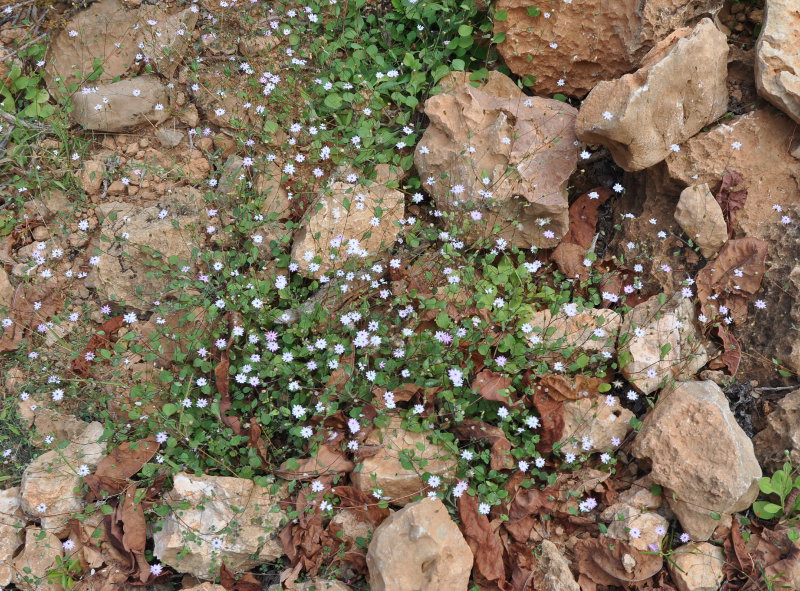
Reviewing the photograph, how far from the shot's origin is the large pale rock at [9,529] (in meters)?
3.78

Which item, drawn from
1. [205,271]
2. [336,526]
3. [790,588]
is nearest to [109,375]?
[205,271]

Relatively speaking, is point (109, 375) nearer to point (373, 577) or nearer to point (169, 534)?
point (169, 534)

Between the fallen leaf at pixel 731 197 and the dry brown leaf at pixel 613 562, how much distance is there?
2.16 metres

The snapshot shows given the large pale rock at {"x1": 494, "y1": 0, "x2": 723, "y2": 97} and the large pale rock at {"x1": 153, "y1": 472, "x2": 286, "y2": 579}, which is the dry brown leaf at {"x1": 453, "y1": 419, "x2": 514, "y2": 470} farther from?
the large pale rock at {"x1": 494, "y1": 0, "x2": 723, "y2": 97}

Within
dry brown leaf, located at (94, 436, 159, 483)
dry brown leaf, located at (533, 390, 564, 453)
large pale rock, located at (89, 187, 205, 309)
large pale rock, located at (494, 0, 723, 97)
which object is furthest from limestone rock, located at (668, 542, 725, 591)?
large pale rock, located at (89, 187, 205, 309)

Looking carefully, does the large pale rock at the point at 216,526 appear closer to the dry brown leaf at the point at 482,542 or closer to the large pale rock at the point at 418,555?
the large pale rock at the point at 418,555

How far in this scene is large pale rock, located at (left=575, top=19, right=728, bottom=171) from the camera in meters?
→ 4.21

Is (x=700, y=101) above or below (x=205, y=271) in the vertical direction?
above

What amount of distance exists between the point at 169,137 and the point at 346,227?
1.73 metres

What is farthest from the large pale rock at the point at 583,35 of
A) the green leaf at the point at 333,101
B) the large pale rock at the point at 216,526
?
the large pale rock at the point at 216,526

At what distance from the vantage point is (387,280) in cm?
466

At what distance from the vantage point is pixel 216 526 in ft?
12.3

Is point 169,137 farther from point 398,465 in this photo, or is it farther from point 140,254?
point 398,465

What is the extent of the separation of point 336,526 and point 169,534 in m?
0.93
